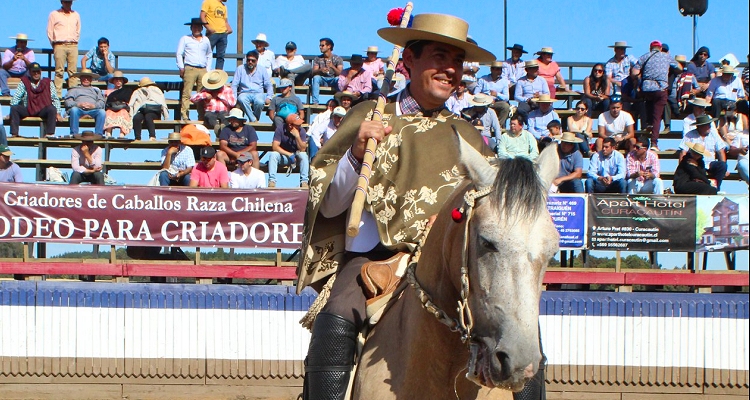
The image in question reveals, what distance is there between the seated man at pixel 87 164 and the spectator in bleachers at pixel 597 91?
355 inches

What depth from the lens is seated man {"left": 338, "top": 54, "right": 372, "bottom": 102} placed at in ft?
58.6

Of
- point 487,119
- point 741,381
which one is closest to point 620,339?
point 741,381

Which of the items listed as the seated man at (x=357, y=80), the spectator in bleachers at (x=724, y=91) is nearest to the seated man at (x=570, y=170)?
the seated man at (x=357, y=80)

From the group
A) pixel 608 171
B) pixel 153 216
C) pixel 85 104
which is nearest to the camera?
pixel 153 216

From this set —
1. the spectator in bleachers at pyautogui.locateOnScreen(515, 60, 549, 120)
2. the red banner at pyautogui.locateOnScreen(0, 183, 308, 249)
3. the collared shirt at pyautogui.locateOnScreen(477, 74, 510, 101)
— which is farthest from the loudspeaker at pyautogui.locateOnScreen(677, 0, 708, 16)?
the red banner at pyautogui.locateOnScreen(0, 183, 308, 249)

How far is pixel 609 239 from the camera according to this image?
14.0 meters

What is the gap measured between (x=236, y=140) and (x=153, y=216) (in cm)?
299

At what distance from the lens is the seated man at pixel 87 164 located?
15617 millimetres

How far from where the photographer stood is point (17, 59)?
19.2 metres

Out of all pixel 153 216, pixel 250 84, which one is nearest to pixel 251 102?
pixel 250 84

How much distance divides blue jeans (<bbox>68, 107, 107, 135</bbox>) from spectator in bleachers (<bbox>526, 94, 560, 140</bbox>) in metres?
7.81

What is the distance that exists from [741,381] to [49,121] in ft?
42.7

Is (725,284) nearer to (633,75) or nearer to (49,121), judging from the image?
(633,75)

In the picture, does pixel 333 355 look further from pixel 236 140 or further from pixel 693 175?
pixel 236 140
